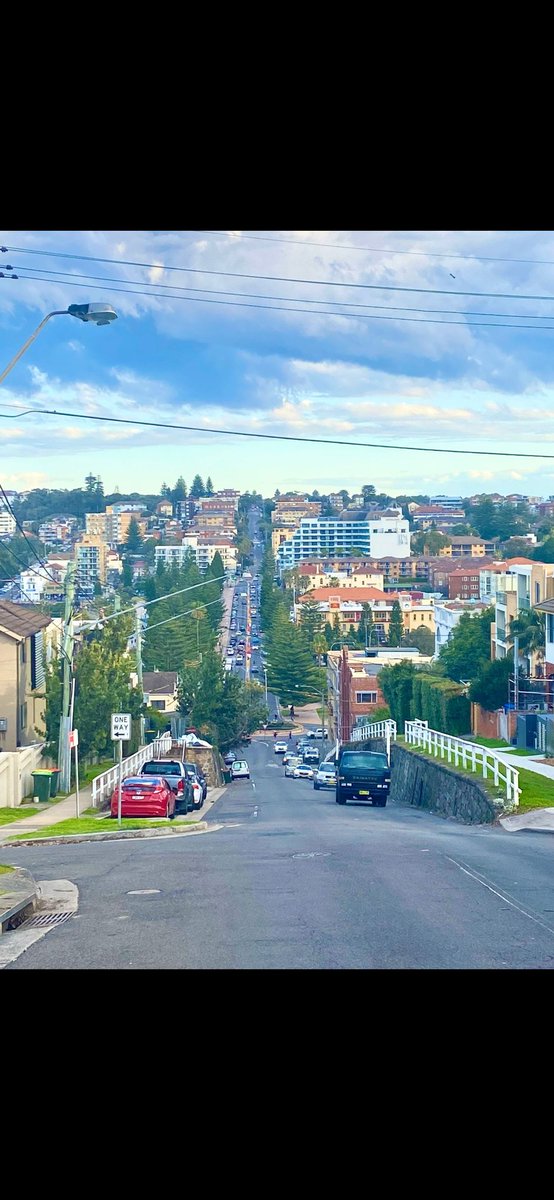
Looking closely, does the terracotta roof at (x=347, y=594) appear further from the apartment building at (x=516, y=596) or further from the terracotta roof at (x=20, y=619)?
the terracotta roof at (x=20, y=619)

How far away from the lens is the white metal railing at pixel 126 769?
33875mm

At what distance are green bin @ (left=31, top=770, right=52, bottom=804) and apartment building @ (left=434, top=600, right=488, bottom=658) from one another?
36313mm

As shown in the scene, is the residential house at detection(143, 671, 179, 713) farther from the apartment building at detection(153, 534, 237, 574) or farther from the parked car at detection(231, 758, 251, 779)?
the apartment building at detection(153, 534, 237, 574)

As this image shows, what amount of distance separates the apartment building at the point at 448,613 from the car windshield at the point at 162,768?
3674cm

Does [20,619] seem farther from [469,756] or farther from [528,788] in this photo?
[528,788]

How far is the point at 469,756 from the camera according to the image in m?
35.6

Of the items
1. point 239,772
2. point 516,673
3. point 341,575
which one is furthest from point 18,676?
point 341,575

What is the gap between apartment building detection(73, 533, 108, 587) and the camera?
58.7 meters

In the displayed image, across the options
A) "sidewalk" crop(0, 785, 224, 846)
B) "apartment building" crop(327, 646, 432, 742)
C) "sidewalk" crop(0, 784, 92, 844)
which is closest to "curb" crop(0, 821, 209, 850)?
"sidewalk" crop(0, 785, 224, 846)

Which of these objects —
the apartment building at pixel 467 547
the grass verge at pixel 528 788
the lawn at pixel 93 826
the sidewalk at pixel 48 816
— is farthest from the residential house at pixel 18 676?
the apartment building at pixel 467 547

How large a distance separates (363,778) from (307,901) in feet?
76.3

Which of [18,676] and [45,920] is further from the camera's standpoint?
[18,676]
